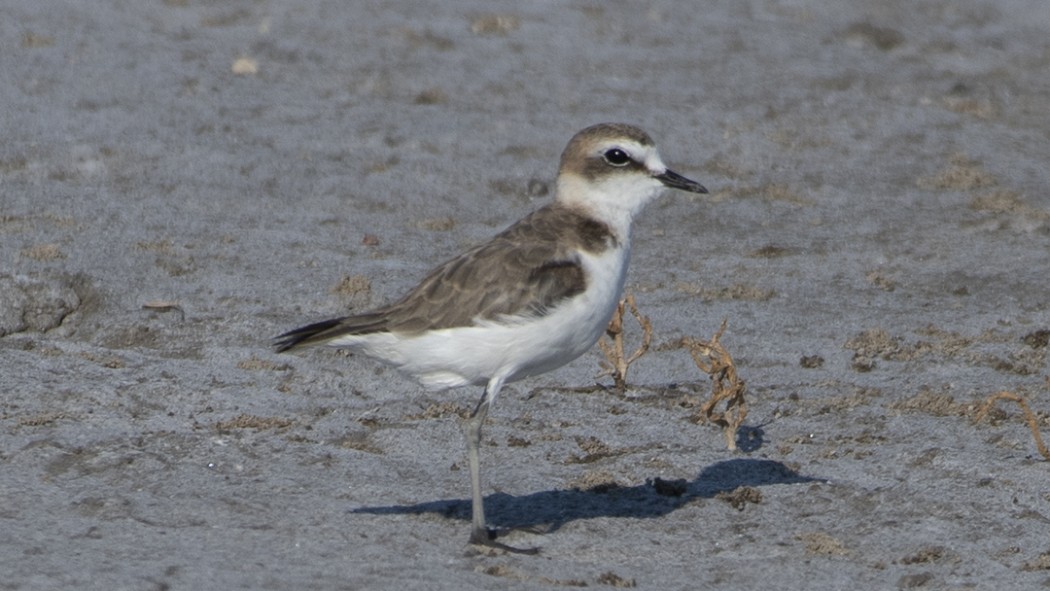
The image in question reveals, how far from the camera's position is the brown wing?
6523 millimetres

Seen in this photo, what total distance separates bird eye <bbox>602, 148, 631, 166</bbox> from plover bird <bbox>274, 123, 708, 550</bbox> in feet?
0.70

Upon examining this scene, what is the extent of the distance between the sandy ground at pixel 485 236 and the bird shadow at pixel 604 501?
24mm

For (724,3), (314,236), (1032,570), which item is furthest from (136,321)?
(724,3)

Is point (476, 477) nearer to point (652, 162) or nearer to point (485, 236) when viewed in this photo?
point (652, 162)

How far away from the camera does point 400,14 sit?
567 inches

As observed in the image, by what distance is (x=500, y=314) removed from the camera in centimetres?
654

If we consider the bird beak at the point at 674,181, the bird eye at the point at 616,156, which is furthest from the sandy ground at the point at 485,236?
the bird eye at the point at 616,156

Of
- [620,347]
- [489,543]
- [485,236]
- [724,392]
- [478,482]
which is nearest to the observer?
[489,543]

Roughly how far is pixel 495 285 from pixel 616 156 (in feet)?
2.95

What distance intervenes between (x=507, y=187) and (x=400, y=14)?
3.55 m

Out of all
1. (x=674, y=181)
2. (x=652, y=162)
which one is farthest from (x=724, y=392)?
(x=652, y=162)

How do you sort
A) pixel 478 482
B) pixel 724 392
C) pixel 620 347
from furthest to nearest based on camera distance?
pixel 620 347 < pixel 724 392 < pixel 478 482

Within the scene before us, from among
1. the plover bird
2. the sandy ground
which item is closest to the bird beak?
the plover bird

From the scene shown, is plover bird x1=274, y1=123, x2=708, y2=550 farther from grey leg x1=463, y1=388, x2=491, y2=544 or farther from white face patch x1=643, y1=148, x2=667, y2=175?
white face patch x1=643, y1=148, x2=667, y2=175
